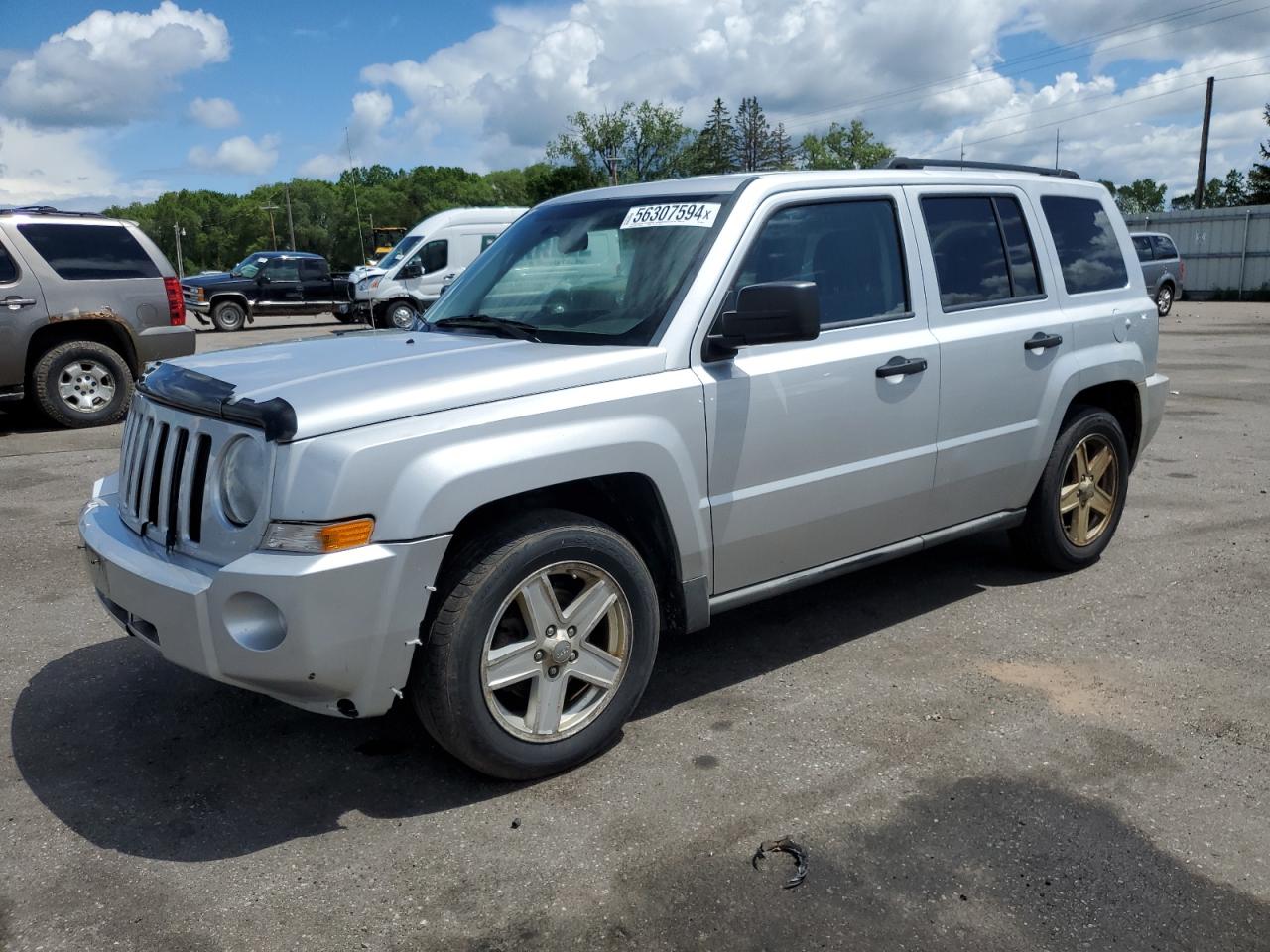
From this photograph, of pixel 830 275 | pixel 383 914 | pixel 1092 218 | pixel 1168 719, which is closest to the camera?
pixel 383 914

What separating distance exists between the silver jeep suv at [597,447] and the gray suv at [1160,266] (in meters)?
22.6

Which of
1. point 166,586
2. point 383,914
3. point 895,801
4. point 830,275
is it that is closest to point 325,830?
point 383,914

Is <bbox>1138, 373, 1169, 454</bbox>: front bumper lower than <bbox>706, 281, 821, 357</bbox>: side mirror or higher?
lower

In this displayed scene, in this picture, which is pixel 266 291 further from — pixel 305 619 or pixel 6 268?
pixel 305 619

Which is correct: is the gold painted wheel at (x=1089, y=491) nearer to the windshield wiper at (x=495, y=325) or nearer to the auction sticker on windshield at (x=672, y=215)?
the auction sticker on windshield at (x=672, y=215)

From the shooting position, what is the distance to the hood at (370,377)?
3.12 metres

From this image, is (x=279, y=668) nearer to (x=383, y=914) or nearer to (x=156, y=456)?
(x=383, y=914)

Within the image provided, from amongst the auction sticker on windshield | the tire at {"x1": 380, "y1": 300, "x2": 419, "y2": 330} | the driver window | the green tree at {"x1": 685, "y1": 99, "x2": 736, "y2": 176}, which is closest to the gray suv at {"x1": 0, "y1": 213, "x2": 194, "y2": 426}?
the auction sticker on windshield

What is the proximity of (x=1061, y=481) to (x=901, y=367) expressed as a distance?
1418mm

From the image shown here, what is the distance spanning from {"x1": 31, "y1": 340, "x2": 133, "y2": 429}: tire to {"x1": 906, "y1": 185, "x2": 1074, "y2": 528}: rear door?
28.8 feet

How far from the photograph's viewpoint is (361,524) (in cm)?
304

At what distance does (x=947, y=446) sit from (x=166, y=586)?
306 centimetres

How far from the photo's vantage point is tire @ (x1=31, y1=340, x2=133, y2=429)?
10516mm

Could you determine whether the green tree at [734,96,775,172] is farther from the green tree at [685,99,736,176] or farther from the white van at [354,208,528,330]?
the white van at [354,208,528,330]
